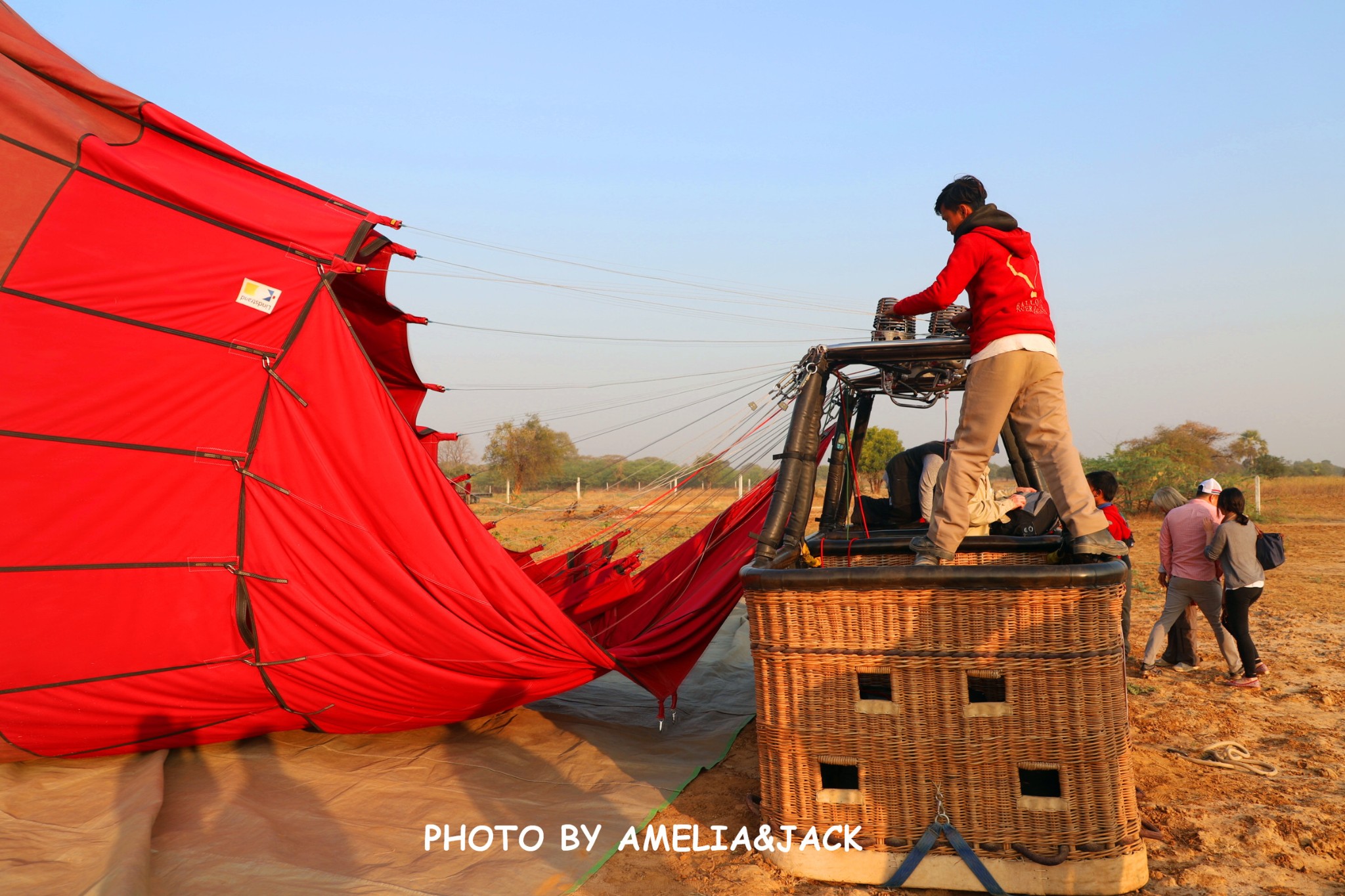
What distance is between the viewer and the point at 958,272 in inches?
122

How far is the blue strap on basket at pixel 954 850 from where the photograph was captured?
264cm

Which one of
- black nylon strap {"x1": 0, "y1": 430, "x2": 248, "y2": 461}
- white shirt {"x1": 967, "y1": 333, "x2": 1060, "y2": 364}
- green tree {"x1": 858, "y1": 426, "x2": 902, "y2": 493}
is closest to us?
white shirt {"x1": 967, "y1": 333, "x2": 1060, "y2": 364}

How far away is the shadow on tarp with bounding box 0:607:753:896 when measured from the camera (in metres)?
2.81

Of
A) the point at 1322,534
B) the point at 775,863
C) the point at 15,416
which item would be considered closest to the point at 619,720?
the point at 775,863

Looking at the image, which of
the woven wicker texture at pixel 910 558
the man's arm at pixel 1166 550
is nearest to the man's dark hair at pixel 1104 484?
the man's arm at pixel 1166 550

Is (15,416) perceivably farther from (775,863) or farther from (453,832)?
(775,863)

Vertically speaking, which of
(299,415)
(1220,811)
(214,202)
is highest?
(214,202)

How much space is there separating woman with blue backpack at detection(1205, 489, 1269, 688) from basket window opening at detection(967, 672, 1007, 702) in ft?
9.87

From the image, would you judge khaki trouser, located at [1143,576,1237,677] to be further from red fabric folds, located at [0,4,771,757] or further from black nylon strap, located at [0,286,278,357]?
black nylon strap, located at [0,286,278,357]

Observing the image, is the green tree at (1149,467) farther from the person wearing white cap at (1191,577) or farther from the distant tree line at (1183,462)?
the person wearing white cap at (1191,577)

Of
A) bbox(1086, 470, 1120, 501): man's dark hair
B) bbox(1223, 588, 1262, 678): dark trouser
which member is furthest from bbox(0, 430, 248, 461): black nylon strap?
bbox(1223, 588, 1262, 678): dark trouser

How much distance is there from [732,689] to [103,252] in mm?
3796

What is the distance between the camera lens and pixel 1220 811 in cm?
331

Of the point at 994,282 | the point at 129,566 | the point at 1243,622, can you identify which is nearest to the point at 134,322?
the point at 129,566
